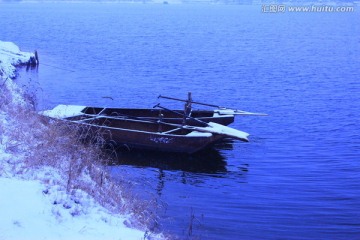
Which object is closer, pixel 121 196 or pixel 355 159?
pixel 121 196

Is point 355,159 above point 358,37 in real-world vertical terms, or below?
below

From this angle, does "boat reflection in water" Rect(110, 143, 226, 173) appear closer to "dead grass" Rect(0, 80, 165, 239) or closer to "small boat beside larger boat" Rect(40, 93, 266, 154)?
"small boat beside larger boat" Rect(40, 93, 266, 154)

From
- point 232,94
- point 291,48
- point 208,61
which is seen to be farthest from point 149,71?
point 291,48

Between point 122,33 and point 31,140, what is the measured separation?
55.8 meters

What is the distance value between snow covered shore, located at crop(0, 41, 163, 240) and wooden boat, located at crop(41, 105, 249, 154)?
4.77 m

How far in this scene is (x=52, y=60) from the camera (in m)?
41.8

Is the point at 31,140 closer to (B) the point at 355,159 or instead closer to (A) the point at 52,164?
(A) the point at 52,164

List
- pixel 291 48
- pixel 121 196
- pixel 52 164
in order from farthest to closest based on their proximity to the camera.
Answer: pixel 291 48, pixel 121 196, pixel 52 164

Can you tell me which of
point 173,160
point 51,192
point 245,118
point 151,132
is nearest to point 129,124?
point 151,132

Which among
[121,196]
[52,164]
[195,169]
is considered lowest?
[195,169]

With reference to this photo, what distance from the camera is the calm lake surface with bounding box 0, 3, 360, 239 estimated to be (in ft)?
40.5

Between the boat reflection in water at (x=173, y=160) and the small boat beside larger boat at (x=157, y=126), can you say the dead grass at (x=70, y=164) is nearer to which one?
the small boat beside larger boat at (x=157, y=126)

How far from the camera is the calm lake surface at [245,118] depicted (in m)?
12.3

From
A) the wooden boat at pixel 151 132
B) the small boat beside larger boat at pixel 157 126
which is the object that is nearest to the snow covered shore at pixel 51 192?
the small boat beside larger boat at pixel 157 126
